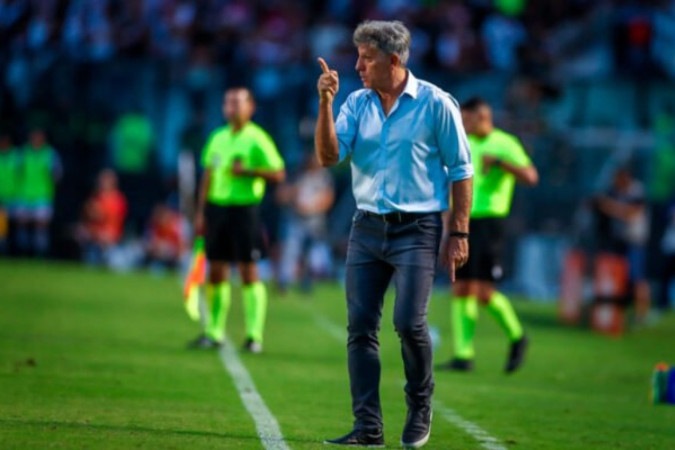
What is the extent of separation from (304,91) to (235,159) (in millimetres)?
14124

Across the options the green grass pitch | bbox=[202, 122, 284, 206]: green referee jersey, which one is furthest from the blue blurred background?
bbox=[202, 122, 284, 206]: green referee jersey

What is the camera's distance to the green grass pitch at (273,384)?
34.1 ft

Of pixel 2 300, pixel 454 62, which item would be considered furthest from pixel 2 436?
pixel 454 62

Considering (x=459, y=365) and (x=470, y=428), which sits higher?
(x=470, y=428)

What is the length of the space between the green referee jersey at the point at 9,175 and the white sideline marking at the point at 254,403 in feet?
59.2

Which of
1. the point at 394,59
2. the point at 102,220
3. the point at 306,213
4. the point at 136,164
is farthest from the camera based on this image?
the point at 136,164

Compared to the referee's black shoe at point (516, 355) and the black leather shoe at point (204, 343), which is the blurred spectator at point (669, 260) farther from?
the black leather shoe at point (204, 343)

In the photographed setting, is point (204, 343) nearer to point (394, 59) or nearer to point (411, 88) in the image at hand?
point (411, 88)

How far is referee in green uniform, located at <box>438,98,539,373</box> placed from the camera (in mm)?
16234

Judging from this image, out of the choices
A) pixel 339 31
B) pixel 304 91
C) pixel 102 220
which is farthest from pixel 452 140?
pixel 102 220

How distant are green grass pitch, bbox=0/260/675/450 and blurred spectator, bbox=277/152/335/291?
17.2ft

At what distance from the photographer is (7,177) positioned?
34750 mm

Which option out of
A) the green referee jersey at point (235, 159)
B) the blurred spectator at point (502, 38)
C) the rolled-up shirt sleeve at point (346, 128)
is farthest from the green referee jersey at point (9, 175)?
the rolled-up shirt sleeve at point (346, 128)

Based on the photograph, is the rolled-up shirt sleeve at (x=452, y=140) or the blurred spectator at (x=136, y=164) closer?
the rolled-up shirt sleeve at (x=452, y=140)
